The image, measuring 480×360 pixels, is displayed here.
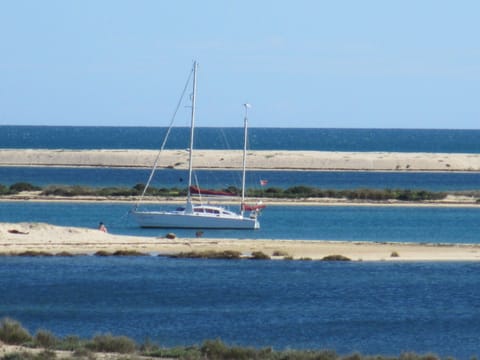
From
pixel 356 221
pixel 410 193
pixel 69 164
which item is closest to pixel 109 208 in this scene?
pixel 356 221

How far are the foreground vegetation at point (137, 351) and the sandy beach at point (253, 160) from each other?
9796cm

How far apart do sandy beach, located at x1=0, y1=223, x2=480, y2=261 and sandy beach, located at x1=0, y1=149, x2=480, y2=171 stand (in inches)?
2861

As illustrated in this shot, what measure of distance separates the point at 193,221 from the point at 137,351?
3480cm

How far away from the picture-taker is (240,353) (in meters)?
26.1

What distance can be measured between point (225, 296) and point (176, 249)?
11846 mm

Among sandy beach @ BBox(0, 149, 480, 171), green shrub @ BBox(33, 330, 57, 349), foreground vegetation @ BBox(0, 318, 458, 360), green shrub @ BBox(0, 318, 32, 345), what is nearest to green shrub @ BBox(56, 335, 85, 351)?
foreground vegetation @ BBox(0, 318, 458, 360)

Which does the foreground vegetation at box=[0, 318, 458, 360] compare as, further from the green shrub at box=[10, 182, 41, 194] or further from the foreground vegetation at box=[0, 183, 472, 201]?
the green shrub at box=[10, 182, 41, 194]

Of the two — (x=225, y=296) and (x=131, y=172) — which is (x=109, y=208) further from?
(x=131, y=172)

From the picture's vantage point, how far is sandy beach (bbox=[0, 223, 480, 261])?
49.2m

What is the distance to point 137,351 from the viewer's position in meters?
26.6

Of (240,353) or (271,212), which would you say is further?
(271,212)

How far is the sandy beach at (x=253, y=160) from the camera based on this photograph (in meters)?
129

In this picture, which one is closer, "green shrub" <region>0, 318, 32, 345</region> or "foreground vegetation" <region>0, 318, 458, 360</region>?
"foreground vegetation" <region>0, 318, 458, 360</region>

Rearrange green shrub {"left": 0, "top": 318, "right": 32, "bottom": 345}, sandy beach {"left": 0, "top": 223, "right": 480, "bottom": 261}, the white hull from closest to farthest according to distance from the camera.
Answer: green shrub {"left": 0, "top": 318, "right": 32, "bottom": 345}, sandy beach {"left": 0, "top": 223, "right": 480, "bottom": 261}, the white hull
